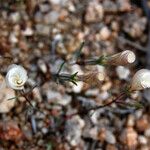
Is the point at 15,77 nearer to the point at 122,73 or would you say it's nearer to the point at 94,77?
the point at 94,77

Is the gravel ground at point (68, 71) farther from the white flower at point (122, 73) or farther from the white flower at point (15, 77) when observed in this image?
the white flower at point (15, 77)

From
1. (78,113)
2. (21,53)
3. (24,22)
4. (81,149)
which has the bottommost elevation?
(81,149)

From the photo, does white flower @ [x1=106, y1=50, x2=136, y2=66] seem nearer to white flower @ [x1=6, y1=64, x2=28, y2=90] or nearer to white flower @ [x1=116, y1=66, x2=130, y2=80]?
white flower @ [x1=6, y1=64, x2=28, y2=90]

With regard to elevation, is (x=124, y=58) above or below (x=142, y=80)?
above

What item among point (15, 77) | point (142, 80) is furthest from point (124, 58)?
point (15, 77)

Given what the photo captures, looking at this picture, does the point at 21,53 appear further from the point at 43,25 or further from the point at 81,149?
the point at 81,149

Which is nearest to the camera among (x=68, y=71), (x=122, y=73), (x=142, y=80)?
(x=142, y=80)

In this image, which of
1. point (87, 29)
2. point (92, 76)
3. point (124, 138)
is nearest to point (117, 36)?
point (87, 29)

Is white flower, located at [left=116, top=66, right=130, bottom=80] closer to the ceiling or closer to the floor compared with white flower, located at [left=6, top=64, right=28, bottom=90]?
closer to the floor

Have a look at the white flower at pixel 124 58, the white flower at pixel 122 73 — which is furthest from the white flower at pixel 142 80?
the white flower at pixel 122 73

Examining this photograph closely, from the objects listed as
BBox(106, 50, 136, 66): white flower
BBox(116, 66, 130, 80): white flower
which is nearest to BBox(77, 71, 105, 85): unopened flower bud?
BBox(106, 50, 136, 66): white flower

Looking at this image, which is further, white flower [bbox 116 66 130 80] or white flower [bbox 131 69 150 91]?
white flower [bbox 116 66 130 80]
